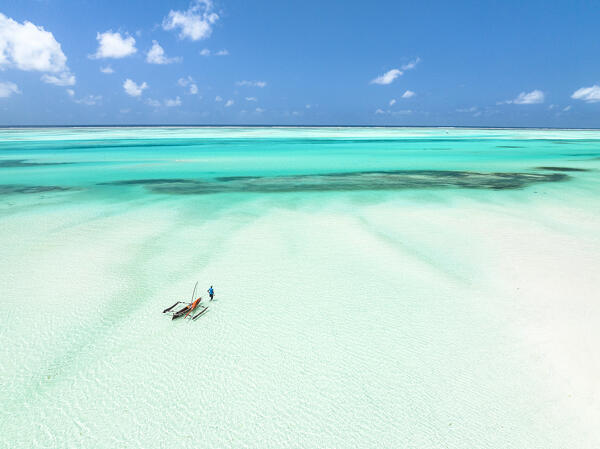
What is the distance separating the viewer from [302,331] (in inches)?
159

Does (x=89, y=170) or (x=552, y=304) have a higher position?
(x=89, y=170)

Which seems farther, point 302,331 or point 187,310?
point 187,310

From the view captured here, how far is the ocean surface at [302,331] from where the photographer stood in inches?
110

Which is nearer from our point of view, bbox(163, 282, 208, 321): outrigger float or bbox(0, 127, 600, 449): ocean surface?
bbox(0, 127, 600, 449): ocean surface

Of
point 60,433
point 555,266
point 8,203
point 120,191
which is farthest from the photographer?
point 120,191

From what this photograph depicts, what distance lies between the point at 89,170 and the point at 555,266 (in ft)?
63.8

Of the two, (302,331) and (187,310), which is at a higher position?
(187,310)

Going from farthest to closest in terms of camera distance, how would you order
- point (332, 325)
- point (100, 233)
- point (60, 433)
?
point (100, 233) → point (332, 325) → point (60, 433)

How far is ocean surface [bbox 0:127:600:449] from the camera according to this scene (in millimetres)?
2801

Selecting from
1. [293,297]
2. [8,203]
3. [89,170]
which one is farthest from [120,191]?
[293,297]

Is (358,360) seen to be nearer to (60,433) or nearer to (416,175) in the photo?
(60,433)

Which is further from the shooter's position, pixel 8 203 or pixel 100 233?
pixel 8 203

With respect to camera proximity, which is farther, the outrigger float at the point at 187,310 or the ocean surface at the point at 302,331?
the outrigger float at the point at 187,310

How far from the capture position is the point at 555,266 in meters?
5.57
